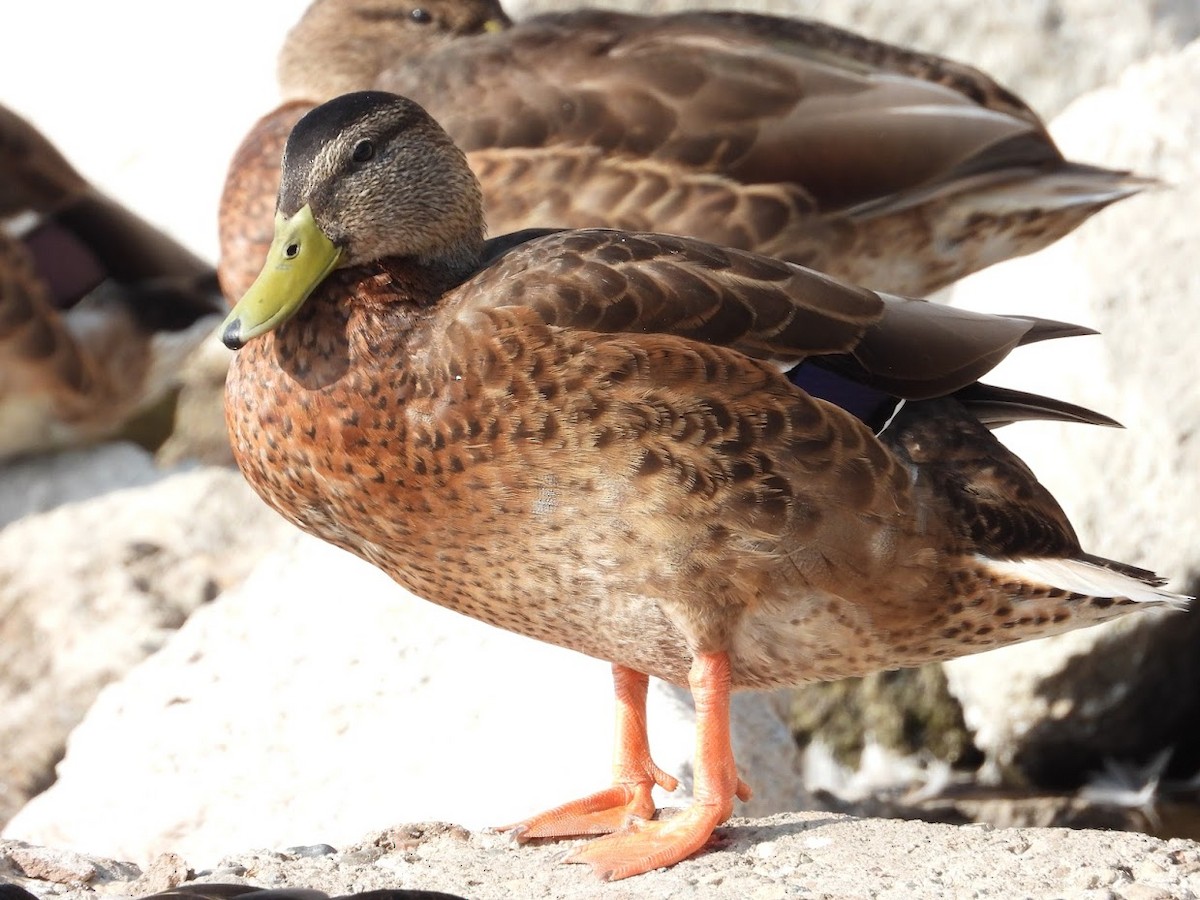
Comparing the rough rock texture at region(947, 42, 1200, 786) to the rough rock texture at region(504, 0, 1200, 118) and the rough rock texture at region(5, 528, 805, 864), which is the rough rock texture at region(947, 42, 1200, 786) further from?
the rough rock texture at region(504, 0, 1200, 118)

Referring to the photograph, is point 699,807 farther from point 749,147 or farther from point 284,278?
point 749,147

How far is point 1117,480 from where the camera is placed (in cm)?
601

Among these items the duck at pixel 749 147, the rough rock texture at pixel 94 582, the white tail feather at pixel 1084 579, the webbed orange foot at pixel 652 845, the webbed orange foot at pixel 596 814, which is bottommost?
the rough rock texture at pixel 94 582

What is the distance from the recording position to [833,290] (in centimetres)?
389

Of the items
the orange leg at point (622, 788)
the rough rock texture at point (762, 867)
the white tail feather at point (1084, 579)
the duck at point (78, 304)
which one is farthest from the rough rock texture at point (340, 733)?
the duck at point (78, 304)

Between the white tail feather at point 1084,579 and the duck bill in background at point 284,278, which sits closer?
the duck bill in background at point 284,278

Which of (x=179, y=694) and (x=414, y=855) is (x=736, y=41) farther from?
(x=414, y=855)

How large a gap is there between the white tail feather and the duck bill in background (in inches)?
55.8

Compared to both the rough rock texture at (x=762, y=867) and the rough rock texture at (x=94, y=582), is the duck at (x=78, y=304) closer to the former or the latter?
the rough rock texture at (x=94, y=582)

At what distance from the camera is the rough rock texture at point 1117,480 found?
5.86m

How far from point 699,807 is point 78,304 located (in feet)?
12.6

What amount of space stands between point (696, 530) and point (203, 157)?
4809 mm

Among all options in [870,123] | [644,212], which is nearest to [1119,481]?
[870,123]

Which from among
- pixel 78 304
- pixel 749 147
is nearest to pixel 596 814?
pixel 749 147
